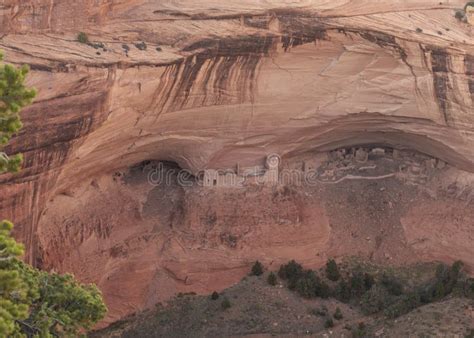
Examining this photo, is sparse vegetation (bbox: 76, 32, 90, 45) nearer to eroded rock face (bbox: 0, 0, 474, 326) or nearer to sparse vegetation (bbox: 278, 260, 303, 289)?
eroded rock face (bbox: 0, 0, 474, 326)

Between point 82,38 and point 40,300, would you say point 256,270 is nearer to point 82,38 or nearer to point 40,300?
point 82,38

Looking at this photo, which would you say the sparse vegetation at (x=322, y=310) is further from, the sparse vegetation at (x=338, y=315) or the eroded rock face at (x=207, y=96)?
the eroded rock face at (x=207, y=96)

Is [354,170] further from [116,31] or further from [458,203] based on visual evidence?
[116,31]

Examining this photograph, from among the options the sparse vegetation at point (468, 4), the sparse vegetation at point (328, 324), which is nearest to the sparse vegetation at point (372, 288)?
the sparse vegetation at point (328, 324)

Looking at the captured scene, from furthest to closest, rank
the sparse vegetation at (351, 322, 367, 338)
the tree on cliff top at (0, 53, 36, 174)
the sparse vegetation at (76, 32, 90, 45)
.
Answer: the sparse vegetation at (351, 322, 367, 338), the sparse vegetation at (76, 32, 90, 45), the tree on cliff top at (0, 53, 36, 174)

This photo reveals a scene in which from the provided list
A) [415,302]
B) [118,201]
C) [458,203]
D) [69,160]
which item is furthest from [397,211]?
[69,160]

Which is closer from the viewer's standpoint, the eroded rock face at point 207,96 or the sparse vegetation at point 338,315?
the eroded rock face at point 207,96

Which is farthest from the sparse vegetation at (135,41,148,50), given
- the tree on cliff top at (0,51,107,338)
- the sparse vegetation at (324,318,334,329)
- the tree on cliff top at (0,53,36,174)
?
the sparse vegetation at (324,318,334,329)

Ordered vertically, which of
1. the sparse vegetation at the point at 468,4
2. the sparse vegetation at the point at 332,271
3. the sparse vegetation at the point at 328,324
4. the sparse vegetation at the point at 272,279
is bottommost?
the sparse vegetation at the point at 328,324
